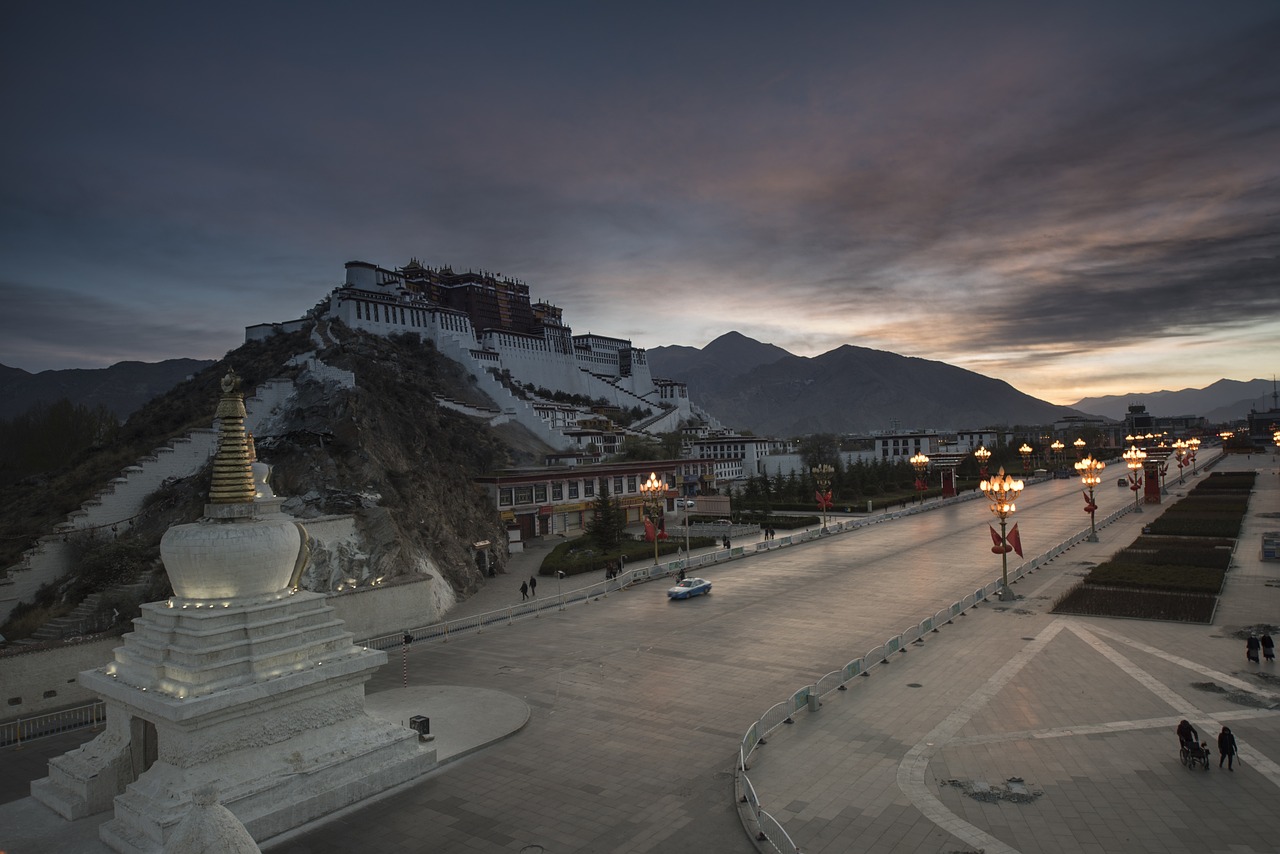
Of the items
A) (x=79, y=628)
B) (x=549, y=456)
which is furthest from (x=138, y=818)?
(x=549, y=456)

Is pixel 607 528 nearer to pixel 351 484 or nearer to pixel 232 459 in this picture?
pixel 351 484

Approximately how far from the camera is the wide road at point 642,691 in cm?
1238

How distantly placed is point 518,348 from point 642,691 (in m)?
94.4

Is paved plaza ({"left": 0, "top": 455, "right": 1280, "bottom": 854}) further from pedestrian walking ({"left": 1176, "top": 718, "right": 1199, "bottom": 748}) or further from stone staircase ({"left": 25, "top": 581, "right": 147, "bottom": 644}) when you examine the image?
stone staircase ({"left": 25, "top": 581, "right": 147, "bottom": 644})

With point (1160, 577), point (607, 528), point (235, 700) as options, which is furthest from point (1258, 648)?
point (607, 528)

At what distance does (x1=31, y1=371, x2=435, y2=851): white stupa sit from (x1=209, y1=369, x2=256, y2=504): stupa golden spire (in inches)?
1.0

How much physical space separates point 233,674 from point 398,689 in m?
6.81

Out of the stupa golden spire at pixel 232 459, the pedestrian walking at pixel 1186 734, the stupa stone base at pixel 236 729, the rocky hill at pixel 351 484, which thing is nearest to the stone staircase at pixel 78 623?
the rocky hill at pixel 351 484

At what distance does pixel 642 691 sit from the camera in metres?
19.2

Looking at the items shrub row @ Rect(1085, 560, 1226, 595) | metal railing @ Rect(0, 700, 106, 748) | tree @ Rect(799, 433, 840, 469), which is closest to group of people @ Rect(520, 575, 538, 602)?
metal railing @ Rect(0, 700, 106, 748)

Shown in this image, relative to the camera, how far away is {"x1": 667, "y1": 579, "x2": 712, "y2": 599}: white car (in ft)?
102

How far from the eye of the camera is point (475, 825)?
12.5 meters

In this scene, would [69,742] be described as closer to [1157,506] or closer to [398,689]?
[398,689]

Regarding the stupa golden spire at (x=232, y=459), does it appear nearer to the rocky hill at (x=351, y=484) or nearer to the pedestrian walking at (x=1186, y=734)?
the rocky hill at (x=351, y=484)
